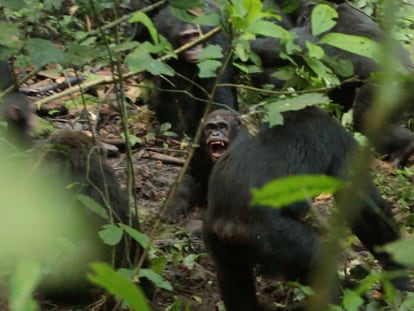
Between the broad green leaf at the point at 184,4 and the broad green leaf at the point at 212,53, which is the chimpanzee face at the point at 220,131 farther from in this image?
the broad green leaf at the point at 184,4

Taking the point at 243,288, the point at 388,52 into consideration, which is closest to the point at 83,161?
the point at 243,288

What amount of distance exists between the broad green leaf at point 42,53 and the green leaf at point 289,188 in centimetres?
205

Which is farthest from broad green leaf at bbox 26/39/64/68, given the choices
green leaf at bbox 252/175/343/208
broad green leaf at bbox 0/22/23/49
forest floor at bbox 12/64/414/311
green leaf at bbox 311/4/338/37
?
green leaf at bbox 252/175/343/208

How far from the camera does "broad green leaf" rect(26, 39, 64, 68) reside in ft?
10.3

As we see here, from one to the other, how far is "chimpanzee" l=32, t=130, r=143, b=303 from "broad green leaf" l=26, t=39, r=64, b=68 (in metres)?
1.13

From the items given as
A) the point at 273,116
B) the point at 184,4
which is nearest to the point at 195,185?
the point at 273,116

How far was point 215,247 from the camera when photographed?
179 inches

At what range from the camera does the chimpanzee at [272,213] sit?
13.9 feet

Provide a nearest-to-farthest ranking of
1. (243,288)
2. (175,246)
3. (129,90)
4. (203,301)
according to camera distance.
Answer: (243,288), (203,301), (175,246), (129,90)

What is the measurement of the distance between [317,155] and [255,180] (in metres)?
0.41

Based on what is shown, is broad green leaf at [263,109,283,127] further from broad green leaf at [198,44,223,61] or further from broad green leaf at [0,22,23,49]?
broad green leaf at [0,22,23,49]

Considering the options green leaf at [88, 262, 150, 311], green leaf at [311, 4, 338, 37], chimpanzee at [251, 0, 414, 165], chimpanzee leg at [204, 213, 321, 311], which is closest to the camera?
green leaf at [88, 262, 150, 311]

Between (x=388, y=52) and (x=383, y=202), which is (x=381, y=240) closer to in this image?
(x=383, y=202)

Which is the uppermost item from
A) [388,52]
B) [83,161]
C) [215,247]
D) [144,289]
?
[388,52]
